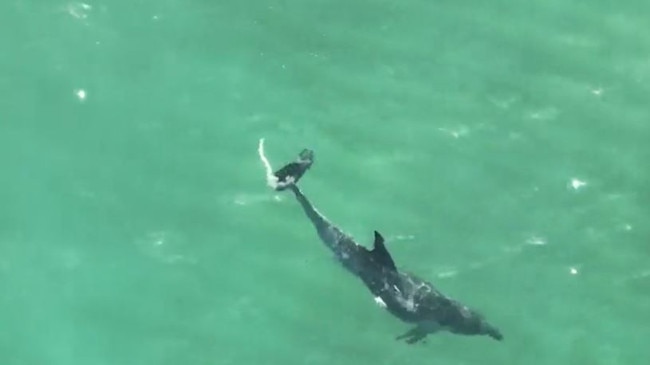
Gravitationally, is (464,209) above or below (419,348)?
above

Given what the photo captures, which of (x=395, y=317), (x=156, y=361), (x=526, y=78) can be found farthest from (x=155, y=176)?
(x=526, y=78)

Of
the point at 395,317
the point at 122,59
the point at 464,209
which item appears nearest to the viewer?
the point at 395,317

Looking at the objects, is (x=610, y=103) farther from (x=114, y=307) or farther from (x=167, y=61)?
(x=114, y=307)

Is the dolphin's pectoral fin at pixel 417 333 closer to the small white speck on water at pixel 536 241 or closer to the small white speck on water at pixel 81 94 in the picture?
the small white speck on water at pixel 536 241

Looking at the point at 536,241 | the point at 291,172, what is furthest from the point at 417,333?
the point at 291,172

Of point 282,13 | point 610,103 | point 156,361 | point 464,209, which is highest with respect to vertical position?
point 282,13

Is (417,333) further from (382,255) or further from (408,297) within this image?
(382,255)

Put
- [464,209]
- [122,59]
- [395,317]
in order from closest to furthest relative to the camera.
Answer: [395,317]
[464,209]
[122,59]
